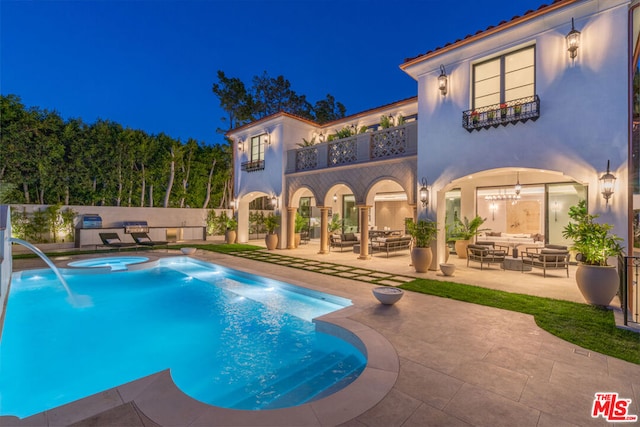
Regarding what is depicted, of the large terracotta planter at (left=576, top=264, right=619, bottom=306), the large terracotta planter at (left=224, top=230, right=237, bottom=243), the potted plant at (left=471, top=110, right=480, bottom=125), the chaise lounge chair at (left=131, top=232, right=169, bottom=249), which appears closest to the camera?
the large terracotta planter at (left=576, top=264, right=619, bottom=306)

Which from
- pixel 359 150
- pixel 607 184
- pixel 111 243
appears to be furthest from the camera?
pixel 111 243

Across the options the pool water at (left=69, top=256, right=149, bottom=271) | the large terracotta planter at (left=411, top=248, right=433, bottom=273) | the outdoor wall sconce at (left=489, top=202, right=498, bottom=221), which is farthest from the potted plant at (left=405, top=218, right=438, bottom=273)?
the pool water at (left=69, top=256, right=149, bottom=271)

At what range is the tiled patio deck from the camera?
2.72 m

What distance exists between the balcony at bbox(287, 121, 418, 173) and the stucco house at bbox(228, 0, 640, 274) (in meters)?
0.05

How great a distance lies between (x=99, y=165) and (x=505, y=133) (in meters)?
21.4

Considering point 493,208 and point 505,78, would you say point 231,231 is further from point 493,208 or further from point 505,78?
point 505,78

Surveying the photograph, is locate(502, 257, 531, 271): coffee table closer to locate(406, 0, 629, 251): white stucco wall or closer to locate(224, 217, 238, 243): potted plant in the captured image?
locate(406, 0, 629, 251): white stucco wall

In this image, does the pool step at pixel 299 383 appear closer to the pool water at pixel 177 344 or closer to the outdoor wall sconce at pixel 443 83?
the pool water at pixel 177 344

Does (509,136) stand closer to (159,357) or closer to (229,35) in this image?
(159,357)

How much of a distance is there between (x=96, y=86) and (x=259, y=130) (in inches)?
4090

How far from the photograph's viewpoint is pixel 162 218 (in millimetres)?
20500

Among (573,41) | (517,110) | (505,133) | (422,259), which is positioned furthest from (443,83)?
(422,259)

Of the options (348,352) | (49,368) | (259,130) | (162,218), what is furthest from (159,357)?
(162,218)

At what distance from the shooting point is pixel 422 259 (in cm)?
989
